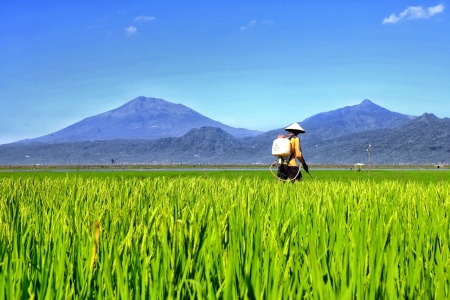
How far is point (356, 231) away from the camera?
9.08ft

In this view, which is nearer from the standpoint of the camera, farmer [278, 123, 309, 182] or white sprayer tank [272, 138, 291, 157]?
white sprayer tank [272, 138, 291, 157]

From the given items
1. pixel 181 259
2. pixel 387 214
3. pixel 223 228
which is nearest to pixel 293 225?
pixel 223 228

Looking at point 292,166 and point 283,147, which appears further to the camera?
point 292,166

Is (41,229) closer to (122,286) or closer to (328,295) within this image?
(122,286)

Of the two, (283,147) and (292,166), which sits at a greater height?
(283,147)

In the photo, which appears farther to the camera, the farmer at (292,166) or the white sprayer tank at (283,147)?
the farmer at (292,166)

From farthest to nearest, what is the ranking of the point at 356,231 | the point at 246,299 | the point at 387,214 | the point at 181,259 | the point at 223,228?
1. the point at 387,214
2. the point at 223,228
3. the point at 356,231
4. the point at 181,259
5. the point at 246,299

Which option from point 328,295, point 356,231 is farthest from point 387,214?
point 328,295

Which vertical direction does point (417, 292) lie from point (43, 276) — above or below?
below

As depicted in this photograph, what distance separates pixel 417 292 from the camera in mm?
1986

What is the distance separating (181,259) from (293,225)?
1.52 metres

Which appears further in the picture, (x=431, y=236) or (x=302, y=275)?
(x=431, y=236)

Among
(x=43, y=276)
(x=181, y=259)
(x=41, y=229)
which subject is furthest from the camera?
(x=41, y=229)

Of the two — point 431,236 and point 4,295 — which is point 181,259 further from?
point 431,236
